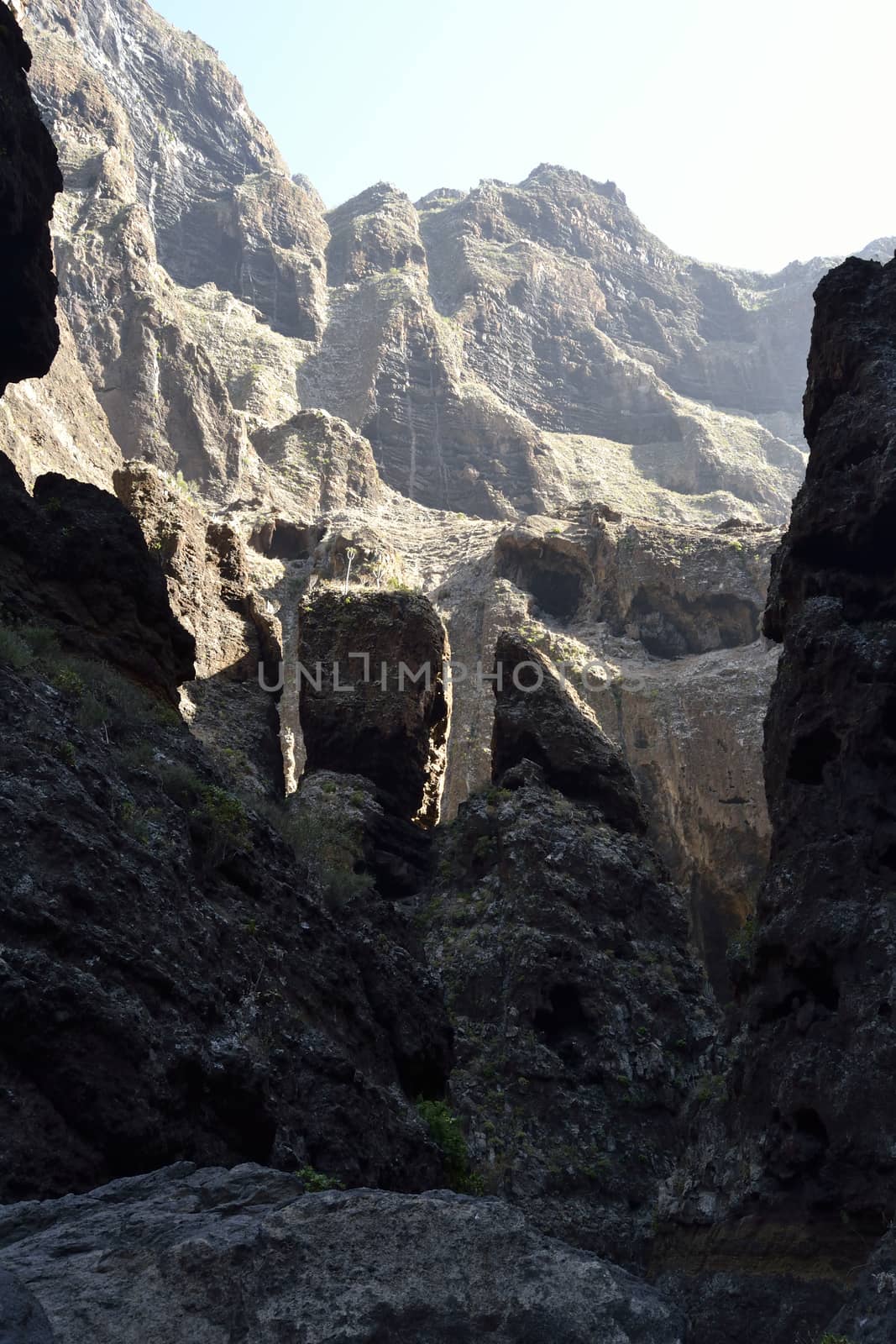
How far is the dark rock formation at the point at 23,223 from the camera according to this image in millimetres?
19844

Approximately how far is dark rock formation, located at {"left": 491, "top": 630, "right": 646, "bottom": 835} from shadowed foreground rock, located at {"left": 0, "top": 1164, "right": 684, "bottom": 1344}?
21.6 meters

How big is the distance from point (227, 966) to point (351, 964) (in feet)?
11.8

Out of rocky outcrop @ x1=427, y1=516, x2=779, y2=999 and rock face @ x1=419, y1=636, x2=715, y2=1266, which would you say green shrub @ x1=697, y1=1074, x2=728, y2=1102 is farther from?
rocky outcrop @ x1=427, y1=516, x2=779, y2=999

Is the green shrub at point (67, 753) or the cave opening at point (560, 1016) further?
the cave opening at point (560, 1016)

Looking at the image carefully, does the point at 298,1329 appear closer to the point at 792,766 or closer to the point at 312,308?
the point at 792,766

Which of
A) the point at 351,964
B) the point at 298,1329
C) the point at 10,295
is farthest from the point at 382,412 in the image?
the point at 298,1329

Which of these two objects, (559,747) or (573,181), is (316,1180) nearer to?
(559,747)

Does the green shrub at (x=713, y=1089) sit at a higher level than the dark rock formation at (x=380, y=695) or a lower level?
lower

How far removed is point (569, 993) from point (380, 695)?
10.6 metres

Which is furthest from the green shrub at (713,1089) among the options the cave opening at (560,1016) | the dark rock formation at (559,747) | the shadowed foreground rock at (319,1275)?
the shadowed foreground rock at (319,1275)

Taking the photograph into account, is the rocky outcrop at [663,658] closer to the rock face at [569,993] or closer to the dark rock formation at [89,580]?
the rock face at [569,993]

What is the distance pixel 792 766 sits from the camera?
19.2m

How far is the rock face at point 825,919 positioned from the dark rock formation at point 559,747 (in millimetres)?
7117

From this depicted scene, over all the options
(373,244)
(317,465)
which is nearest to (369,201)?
(373,244)
